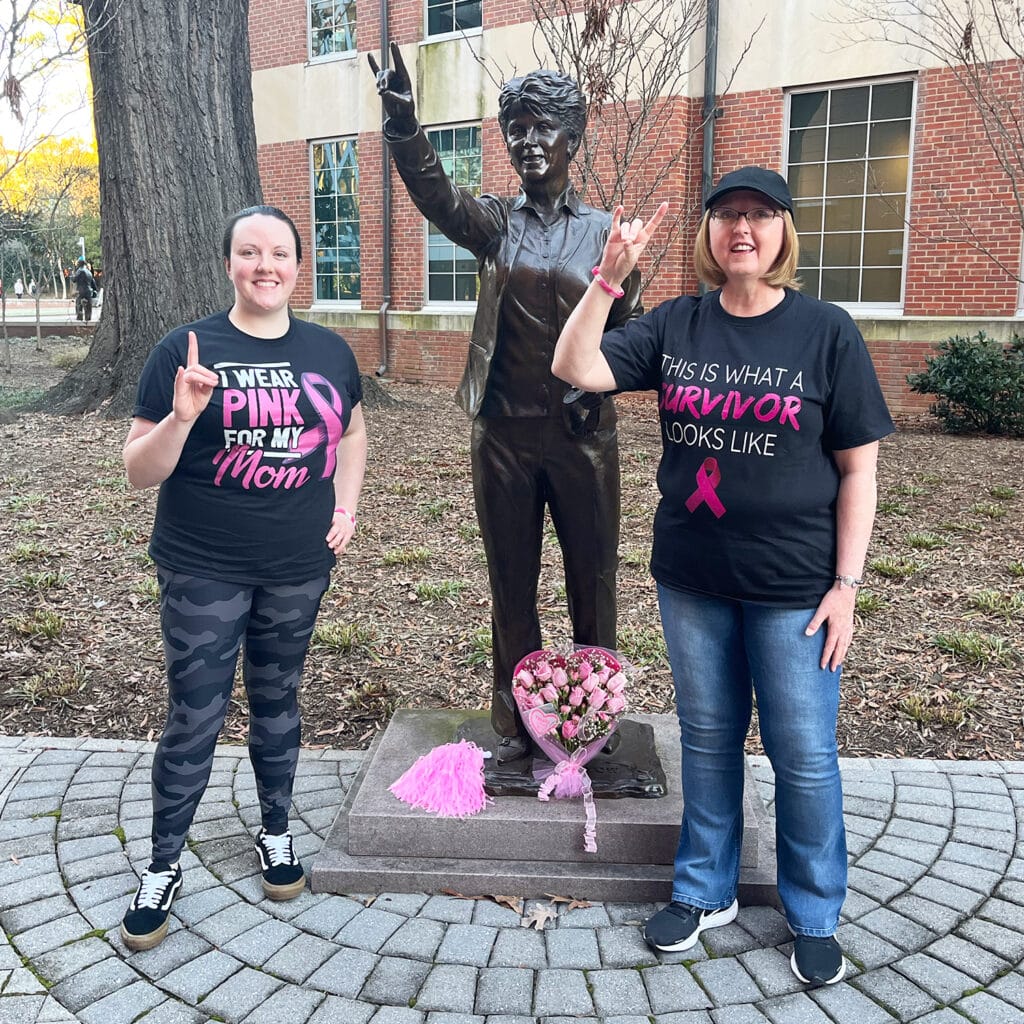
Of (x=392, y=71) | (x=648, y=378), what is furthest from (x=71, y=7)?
(x=648, y=378)

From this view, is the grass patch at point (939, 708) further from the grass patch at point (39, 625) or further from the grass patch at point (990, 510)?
the grass patch at point (39, 625)

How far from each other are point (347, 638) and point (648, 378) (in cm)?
297

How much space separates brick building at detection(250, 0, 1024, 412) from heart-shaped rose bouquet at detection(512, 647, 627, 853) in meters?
8.82

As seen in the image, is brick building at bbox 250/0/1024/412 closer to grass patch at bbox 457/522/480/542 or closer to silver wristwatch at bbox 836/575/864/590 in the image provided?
grass patch at bbox 457/522/480/542

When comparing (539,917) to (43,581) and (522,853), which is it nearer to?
(522,853)

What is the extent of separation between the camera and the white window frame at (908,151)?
1128cm

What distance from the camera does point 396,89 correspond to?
2729 millimetres

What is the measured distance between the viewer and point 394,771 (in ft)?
11.3

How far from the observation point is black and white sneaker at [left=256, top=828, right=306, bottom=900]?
3059 millimetres

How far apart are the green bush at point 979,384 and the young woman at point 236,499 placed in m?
9.18

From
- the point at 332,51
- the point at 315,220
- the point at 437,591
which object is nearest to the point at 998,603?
the point at 437,591

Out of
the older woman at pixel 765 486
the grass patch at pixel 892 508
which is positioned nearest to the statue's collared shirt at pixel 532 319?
the older woman at pixel 765 486

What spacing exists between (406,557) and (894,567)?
10.2 feet

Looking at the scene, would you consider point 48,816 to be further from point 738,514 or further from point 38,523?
point 38,523
